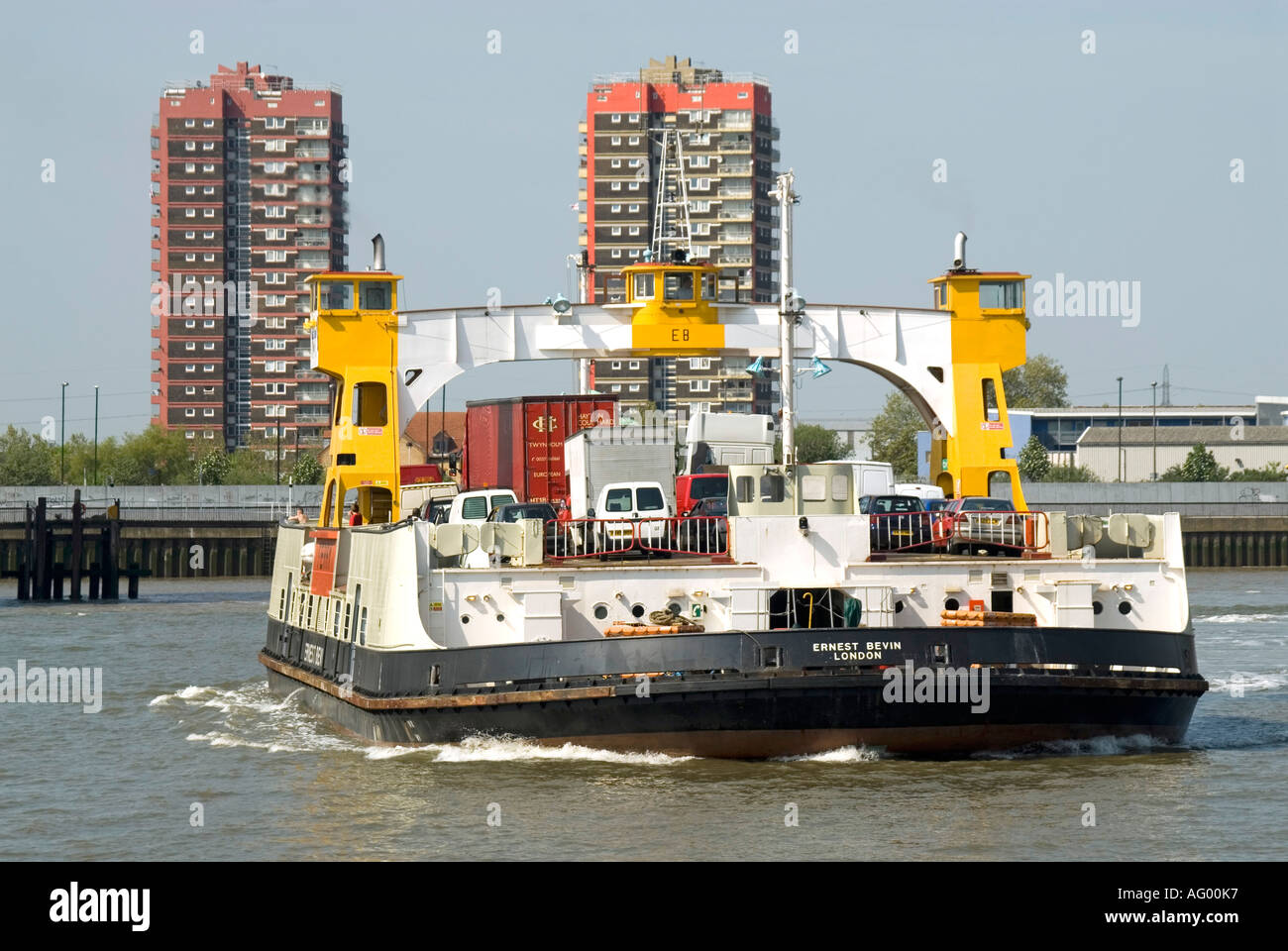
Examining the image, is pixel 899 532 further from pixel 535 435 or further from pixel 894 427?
pixel 894 427

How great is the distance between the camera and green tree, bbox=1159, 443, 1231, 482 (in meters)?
123

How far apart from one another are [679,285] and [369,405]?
5.52m

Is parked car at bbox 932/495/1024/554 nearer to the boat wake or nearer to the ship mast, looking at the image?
the ship mast

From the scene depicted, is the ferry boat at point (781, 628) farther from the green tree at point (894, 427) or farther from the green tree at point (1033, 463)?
the green tree at point (894, 427)

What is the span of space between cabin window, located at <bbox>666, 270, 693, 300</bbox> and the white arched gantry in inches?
27.3

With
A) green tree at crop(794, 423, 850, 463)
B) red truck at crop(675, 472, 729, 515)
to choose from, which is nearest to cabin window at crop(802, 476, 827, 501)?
red truck at crop(675, 472, 729, 515)

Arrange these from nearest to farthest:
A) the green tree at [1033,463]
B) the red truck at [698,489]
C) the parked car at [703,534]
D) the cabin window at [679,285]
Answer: the parked car at [703,534], the cabin window at [679,285], the red truck at [698,489], the green tree at [1033,463]

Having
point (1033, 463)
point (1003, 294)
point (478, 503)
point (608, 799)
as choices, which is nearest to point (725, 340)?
point (1003, 294)

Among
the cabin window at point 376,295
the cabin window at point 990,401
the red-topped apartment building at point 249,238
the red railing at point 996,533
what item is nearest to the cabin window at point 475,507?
the cabin window at point 376,295

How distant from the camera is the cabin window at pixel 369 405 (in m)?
29.5

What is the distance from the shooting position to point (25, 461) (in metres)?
139

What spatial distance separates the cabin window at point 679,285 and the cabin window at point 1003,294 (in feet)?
15.8

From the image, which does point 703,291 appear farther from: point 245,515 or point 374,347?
point 245,515

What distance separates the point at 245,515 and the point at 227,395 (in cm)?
6868
